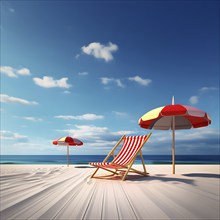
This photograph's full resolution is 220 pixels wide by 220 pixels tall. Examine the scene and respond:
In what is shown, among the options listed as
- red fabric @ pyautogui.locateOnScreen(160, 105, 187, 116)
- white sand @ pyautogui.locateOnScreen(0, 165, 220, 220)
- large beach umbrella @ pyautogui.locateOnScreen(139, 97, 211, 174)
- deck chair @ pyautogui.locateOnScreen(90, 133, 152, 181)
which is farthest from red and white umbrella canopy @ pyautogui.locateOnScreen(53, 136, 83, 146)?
white sand @ pyautogui.locateOnScreen(0, 165, 220, 220)

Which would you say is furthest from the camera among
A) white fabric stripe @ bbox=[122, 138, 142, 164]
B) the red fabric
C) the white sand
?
white fabric stripe @ bbox=[122, 138, 142, 164]

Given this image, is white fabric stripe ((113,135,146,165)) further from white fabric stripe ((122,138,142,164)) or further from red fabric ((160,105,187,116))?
red fabric ((160,105,187,116))

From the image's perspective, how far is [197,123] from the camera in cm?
648

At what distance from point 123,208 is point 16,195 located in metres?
1.78

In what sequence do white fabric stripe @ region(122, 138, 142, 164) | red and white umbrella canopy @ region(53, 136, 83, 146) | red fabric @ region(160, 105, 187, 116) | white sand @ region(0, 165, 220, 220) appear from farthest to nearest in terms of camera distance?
red and white umbrella canopy @ region(53, 136, 83, 146), white fabric stripe @ region(122, 138, 142, 164), red fabric @ region(160, 105, 187, 116), white sand @ region(0, 165, 220, 220)

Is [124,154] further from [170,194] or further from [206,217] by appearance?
[206,217]

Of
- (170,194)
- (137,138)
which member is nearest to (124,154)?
(137,138)

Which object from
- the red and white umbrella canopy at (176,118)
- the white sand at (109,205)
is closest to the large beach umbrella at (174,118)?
the red and white umbrella canopy at (176,118)

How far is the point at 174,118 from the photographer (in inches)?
264

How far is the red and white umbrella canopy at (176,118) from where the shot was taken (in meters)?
4.95

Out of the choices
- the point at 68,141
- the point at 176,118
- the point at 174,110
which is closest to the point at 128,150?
the point at 174,110

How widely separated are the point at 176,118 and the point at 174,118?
217 millimetres

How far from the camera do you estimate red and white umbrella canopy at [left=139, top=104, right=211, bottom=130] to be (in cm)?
495

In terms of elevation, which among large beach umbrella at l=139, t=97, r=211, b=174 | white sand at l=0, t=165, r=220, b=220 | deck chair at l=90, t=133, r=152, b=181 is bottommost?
white sand at l=0, t=165, r=220, b=220
